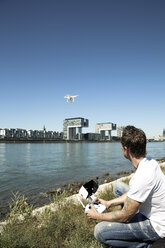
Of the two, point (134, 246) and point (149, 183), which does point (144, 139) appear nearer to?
point (149, 183)

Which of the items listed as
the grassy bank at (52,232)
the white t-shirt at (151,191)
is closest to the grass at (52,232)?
the grassy bank at (52,232)

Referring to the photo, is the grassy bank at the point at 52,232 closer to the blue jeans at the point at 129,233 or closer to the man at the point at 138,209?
the blue jeans at the point at 129,233

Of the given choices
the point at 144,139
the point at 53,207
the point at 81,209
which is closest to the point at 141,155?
the point at 144,139

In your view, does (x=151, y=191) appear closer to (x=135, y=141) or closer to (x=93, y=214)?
(x=135, y=141)

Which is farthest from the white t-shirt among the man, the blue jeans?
the blue jeans

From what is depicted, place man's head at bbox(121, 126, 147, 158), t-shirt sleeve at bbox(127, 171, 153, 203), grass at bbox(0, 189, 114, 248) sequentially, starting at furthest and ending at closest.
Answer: grass at bbox(0, 189, 114, 248) < man's head at bbox(121, 126, 147, 158) < t-shirt sleeve at bbox(127, 171, 153, 203)

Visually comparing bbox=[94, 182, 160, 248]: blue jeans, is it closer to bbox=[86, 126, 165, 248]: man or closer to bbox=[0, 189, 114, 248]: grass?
bbox=[86, 126, 165, 248]: man
